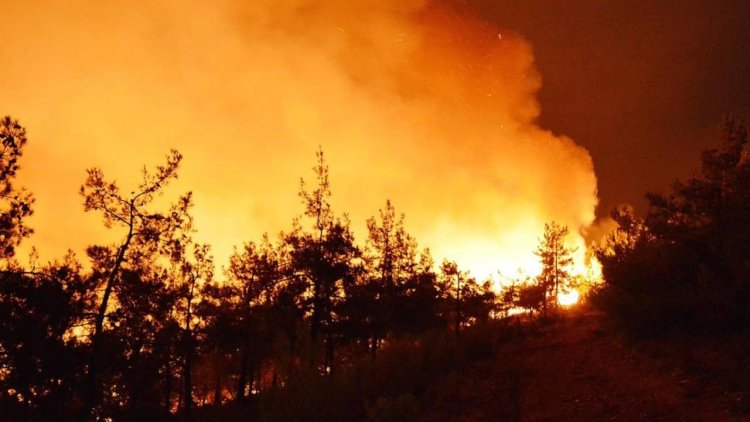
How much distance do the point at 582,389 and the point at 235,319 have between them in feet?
66.5

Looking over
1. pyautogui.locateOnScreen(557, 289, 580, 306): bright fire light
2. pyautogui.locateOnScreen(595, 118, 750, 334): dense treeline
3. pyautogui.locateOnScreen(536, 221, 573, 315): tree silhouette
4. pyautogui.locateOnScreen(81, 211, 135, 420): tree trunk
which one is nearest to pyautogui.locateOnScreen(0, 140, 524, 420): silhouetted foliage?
pyautogui.locateOnScreen(81, 211, 135, 420): tree trunk

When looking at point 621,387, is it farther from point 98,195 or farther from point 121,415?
point 121,415

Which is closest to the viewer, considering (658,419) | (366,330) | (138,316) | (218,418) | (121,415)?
(658,419)

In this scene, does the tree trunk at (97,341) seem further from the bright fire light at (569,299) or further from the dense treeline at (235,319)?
the bright fire light at (569,299)

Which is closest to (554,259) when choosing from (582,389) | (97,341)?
(582,389)

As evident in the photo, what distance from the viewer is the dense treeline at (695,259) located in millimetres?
17062

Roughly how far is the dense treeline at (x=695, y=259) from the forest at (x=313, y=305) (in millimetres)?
48

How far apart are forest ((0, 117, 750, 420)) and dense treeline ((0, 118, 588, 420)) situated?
6cm

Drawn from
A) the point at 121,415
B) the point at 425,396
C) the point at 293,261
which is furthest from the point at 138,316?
the point at 121,415

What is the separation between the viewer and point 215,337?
1147 inches

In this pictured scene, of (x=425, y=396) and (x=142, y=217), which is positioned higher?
(x=142, y=217)

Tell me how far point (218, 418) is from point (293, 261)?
12.0 metres

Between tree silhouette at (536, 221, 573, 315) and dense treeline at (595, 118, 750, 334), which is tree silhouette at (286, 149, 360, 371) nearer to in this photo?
dense treeline at (595, 118, 750, 334)

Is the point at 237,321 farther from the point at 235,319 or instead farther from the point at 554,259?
the point at 554,259
